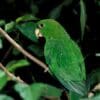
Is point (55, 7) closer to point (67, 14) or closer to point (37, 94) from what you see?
point (67, 14)

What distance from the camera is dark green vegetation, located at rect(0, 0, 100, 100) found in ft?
3.76

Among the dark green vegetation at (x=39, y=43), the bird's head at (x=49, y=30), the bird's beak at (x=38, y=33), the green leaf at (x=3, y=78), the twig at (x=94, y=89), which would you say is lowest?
the twig at (x=94, y=89)

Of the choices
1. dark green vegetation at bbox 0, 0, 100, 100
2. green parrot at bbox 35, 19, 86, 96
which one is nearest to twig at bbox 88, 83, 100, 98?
dark green vegetation at bbox 0, 0, 100, 100

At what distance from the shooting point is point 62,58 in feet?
3.06

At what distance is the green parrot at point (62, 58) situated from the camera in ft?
3.06

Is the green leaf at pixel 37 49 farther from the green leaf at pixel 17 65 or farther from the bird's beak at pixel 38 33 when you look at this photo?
the bird's beak at pixel 38 33

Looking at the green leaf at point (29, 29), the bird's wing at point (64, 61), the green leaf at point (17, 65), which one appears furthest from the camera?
the green leaf at point (17, 65)

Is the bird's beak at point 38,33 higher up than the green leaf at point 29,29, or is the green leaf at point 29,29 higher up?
the bird's beak at point 38,33

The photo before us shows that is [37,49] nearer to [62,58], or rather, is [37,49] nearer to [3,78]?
[3,78]

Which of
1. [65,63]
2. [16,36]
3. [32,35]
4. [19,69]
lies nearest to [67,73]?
[65,63]

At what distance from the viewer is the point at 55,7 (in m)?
1.44

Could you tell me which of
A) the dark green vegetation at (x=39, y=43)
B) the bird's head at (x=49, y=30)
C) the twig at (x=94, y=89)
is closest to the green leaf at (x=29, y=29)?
the dark green vegetation at (x=39, y=43)

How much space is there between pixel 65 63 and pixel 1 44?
36 cm

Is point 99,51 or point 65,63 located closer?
point 65,63
